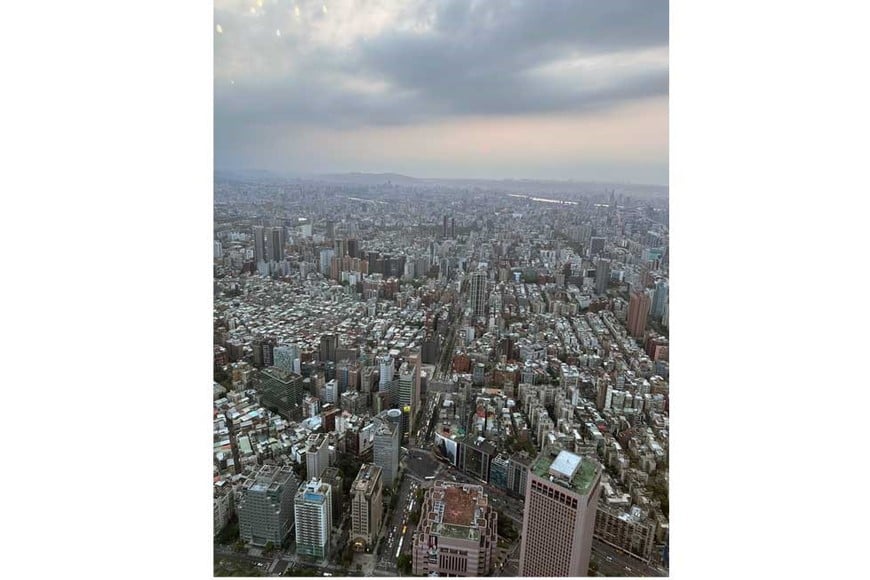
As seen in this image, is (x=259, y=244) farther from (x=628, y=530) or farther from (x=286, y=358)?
(x=628, y=530)

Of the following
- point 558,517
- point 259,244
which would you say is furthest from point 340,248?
point 558,517

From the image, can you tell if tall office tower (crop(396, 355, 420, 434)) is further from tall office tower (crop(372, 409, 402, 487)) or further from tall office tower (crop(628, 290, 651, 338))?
tall office tower (crop(628, 290, 651, 338))

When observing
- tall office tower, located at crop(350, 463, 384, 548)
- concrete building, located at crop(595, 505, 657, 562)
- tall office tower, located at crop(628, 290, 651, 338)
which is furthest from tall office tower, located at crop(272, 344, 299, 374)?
tall office tower, located at crop(628, 290, 651, 338)

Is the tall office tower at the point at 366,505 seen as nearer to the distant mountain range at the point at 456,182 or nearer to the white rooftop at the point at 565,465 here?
the white rooftop at the point at 565,465

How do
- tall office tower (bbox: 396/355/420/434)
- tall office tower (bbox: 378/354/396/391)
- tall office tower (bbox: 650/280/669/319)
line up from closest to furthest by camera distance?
tall office tower (bbox: 650/280/669/319) → tall office tower (bbox: 396/355/420/434) → tall office tower (bbox: 378/354/396/391)
